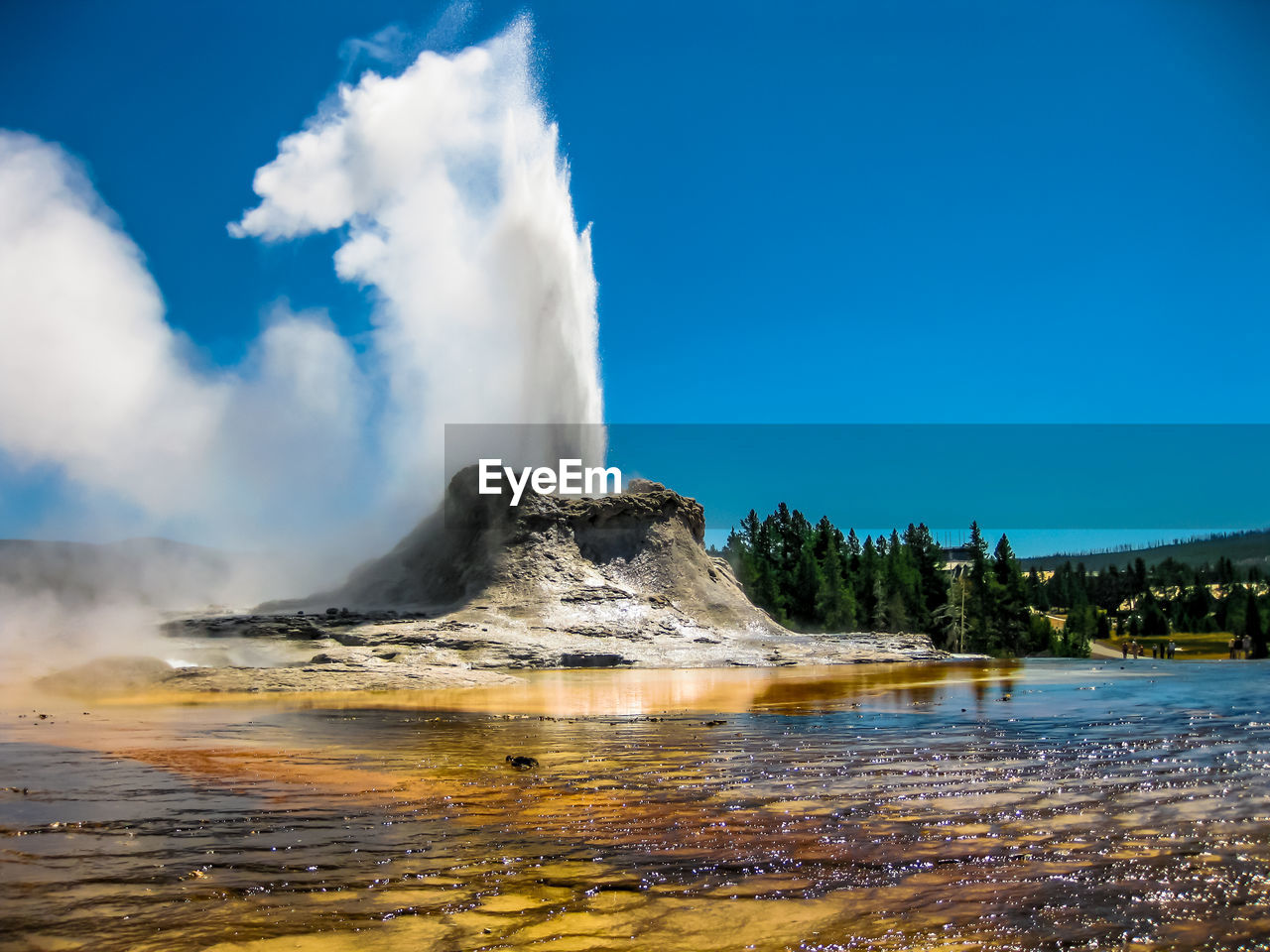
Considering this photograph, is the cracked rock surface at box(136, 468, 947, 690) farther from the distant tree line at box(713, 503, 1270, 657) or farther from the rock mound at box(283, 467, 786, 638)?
the distant tree line at box(713, 503, 1270, 657)

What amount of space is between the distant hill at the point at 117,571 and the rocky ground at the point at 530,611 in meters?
12.4

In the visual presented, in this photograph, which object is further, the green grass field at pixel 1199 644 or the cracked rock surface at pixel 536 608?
the green grass field at pixel 1199 644

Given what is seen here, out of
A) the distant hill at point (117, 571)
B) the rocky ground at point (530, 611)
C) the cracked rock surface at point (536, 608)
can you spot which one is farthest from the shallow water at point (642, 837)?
the distant hill at point (117, 571)

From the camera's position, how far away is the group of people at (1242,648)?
2388 inches

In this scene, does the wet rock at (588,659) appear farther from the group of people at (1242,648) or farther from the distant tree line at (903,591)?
the group of people at (1242,648)

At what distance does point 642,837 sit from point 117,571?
65642 mm

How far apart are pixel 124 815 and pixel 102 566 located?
199 feet

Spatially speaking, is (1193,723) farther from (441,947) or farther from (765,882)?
(441,947)

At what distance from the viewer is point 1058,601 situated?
5782 inches

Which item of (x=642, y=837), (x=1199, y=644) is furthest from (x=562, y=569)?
(x=1199, y=644)

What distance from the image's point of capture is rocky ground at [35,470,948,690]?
30.1 metres

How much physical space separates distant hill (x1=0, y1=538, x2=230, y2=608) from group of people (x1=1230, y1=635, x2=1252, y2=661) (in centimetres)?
7291

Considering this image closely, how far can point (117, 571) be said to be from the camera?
2398 inches

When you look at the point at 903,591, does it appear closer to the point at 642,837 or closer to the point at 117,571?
the point at 117,571
